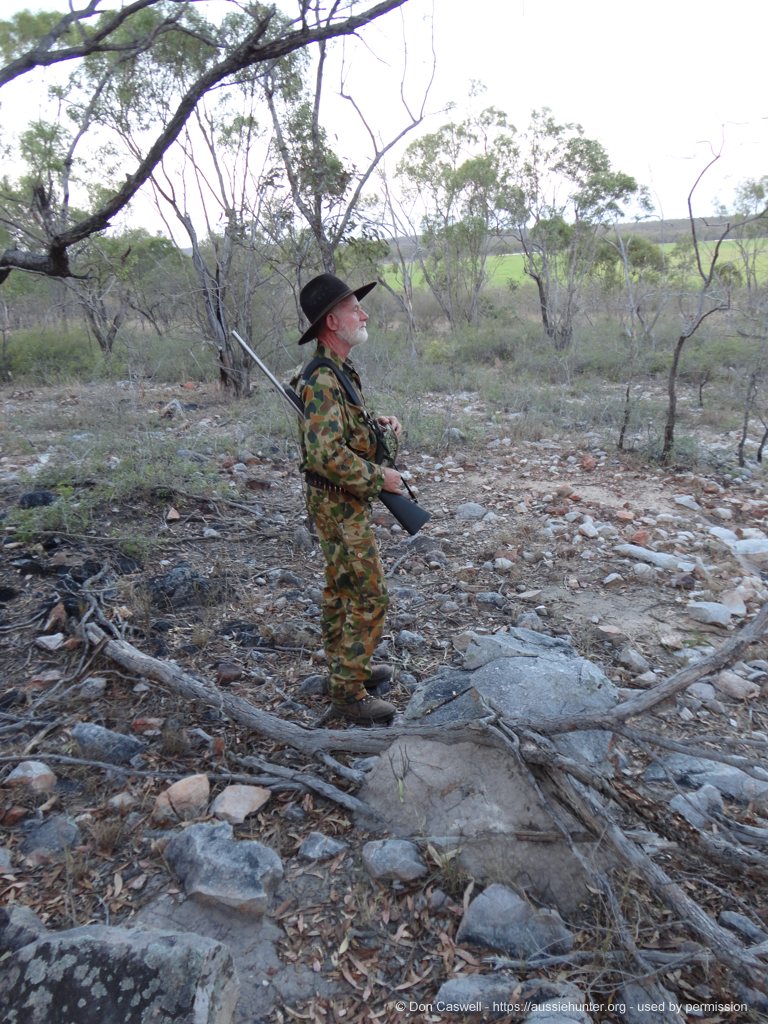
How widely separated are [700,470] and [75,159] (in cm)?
1074

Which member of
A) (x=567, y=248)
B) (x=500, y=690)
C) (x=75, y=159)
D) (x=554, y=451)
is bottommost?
(x=554, y=451)

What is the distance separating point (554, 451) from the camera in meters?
6.54

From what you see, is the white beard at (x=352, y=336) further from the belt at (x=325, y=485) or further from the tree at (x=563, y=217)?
the tree at (x=563, y=217)

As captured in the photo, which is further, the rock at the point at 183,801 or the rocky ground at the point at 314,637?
the rock at the point at 183,801

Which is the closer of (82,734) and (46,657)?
(82,734)

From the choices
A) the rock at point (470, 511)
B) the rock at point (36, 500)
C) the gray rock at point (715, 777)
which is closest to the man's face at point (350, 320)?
the gray rock at point (715, 777)

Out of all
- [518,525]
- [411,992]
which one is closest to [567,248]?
[518,525]

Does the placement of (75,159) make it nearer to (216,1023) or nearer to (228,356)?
(228,356)

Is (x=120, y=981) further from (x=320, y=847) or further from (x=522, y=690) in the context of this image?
(x=522, y=690)

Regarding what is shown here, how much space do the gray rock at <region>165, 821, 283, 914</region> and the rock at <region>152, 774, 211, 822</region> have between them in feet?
0.36

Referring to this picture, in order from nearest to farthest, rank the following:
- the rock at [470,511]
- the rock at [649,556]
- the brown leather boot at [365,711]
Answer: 1. the brown leather boot at [365,711]
2. the rock at [649,556]
3. the rock at [470,511]

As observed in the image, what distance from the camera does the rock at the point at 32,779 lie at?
2.19m

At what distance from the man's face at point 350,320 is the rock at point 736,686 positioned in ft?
6.45

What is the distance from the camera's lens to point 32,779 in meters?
2.19
